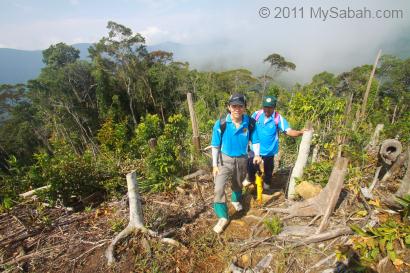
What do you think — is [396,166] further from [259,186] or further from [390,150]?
[259,186]

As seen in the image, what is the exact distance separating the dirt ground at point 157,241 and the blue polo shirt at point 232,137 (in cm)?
114

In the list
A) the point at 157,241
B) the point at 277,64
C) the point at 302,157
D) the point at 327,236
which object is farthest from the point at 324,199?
the point at 277,64

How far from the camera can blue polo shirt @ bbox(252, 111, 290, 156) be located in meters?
3.74

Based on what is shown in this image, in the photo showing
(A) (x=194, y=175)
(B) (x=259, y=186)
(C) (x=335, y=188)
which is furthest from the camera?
(A) (x=194, y=175)

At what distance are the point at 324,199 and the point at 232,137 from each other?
1.52 metres

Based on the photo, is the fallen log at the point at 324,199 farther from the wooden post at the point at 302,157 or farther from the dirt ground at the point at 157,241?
the wooden post at the point at 302,157

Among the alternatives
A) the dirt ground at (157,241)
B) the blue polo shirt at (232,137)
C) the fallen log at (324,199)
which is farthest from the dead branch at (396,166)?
the blue polo shirt at (232,137)

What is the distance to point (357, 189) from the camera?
11.3ft

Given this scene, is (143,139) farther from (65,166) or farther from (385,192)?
(385,192)

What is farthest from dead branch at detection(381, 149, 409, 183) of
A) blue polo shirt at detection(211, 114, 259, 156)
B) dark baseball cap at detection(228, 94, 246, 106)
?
dark baseball cap at detection(228, 94, 246, 106)

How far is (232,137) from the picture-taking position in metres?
Result: 3.21

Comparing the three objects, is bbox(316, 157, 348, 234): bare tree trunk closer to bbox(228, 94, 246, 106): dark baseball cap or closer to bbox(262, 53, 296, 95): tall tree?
bbox(228, 94, 246, 106): dark baseball cap

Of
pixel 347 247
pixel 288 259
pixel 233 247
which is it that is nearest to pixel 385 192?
pixel 347 247

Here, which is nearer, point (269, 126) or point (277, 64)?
point (269, 126)
